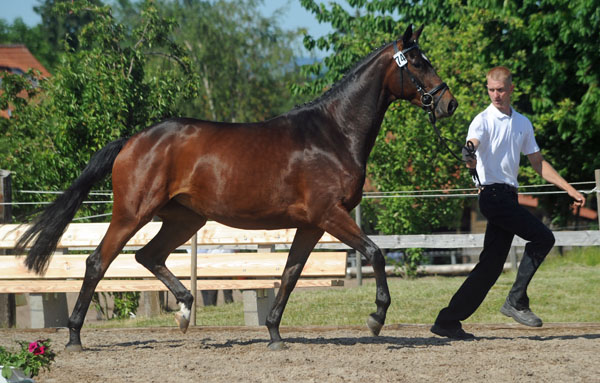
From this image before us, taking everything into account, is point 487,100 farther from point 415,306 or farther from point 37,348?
point 37,348

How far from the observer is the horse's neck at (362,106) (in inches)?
227

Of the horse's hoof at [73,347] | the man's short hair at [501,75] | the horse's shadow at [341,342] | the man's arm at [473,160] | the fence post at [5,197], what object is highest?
the man's short hair at [501,75]

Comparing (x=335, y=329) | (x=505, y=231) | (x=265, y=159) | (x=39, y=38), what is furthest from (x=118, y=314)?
(x=39, y=38)

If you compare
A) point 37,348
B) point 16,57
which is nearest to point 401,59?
point 37,348

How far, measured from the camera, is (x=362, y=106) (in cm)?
581

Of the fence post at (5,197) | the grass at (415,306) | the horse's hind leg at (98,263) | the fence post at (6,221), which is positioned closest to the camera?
the horse's hind leg at (98,263)

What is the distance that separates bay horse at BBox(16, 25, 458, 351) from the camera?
18.5 feet

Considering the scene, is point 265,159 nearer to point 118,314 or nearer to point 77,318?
point 77,318

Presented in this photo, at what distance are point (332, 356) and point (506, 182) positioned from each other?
71.8 inches

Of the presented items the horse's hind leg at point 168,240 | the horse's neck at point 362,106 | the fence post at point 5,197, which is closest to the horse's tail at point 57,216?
the horse's hind leg at point 168,240

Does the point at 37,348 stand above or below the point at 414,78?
below

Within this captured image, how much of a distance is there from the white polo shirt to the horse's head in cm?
29

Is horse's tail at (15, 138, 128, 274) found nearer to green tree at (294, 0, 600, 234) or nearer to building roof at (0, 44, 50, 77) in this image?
green tree at (294, 0, 600, 234)

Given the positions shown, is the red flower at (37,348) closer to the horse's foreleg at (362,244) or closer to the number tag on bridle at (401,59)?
the horse's foreleg at (362,244)
